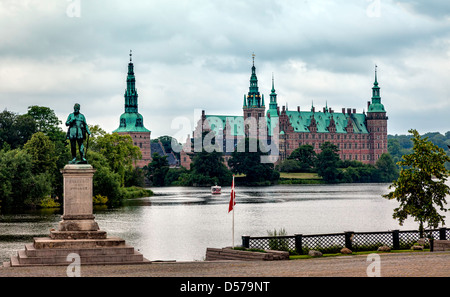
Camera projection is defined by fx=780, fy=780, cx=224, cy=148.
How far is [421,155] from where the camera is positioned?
3008 centimetres

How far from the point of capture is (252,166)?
147 meters

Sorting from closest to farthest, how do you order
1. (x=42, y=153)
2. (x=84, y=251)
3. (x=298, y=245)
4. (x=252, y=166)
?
(x=84, y=251)
(x=298, y=245)
(x=42, y=153)
(x=252, y=166)

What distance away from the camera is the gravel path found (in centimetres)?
1623

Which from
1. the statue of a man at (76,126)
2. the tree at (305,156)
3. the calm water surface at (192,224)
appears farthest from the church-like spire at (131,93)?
the statue of a man at (76,126)

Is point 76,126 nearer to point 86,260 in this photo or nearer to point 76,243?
point 76,243

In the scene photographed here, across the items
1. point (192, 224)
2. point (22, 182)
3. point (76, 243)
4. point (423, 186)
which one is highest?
point (423, 186)

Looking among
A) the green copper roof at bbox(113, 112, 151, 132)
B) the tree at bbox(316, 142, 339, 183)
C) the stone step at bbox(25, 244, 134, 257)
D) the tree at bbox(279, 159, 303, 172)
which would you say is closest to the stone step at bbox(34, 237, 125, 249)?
the stone step at bbox(25, 244, 134, 257)

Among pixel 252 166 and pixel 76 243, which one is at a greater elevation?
pixel 252 166

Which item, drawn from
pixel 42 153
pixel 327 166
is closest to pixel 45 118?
pixel 42 153

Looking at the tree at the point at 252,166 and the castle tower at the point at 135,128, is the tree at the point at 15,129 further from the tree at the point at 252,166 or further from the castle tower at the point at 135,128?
the castle tower at the point at 135,128

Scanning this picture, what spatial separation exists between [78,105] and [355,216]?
39.2 metres

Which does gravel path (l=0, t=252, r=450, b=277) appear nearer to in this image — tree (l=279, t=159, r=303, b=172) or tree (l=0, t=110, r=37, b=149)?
tree (l=0, t=110, r=37, b=149)

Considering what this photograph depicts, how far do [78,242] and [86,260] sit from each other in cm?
92
